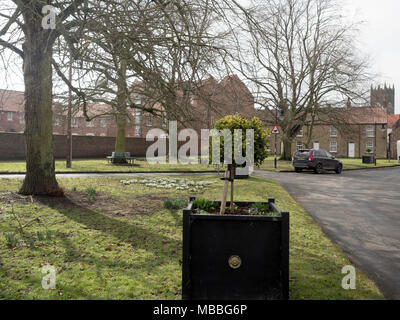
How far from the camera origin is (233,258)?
3.23 m

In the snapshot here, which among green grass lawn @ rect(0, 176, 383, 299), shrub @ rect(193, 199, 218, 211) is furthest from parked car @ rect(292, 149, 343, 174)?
shrub @ rect(193, 199, 218, 211)

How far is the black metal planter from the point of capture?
126 inches

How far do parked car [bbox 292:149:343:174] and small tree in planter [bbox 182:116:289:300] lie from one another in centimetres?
1974

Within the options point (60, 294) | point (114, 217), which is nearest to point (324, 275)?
point (60, 294)

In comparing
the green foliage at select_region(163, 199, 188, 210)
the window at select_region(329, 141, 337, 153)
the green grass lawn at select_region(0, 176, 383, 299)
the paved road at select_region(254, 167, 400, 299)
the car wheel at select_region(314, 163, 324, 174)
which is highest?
the window at select_region(329, 141, 337, 153)

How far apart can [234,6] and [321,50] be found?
79.7 feet

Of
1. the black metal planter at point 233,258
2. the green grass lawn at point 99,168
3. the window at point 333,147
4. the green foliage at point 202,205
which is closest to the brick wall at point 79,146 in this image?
the green grass lawn at point 99,168

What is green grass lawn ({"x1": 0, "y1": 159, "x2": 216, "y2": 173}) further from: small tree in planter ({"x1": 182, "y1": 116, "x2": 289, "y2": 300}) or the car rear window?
small tree in planter ({"x1": 182, "y1": 116, "x2": 289, "y2": 300})

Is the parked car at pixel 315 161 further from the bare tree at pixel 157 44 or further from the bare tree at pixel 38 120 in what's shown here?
the bare tree at pixel 38 120

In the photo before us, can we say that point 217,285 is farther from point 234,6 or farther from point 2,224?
point 234,6

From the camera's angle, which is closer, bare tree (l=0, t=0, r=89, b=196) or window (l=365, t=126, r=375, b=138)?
bare tree (l=0, t=0, r=89, b=196)

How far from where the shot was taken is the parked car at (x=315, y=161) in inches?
859

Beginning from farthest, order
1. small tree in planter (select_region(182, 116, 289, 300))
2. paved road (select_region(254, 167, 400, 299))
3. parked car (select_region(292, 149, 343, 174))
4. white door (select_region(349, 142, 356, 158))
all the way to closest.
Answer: white door (select_region(349, 142, 356, 158)), parked car (select_region(292, 149, 343, 174)), paved road (select_region(254, 167, 400, 299)), small tree in planter (select_region(182, 116, 289, 300))
